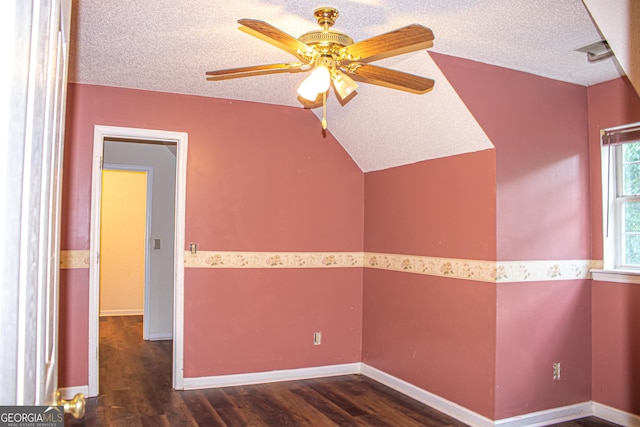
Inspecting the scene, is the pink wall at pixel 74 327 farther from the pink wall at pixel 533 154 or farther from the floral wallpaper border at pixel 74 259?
the pink wall at pixel 533 154

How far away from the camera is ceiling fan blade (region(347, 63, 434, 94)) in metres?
2.52

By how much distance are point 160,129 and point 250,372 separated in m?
2.19

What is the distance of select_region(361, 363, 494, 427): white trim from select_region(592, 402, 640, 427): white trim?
3.10 feet

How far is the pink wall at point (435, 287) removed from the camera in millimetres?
3432

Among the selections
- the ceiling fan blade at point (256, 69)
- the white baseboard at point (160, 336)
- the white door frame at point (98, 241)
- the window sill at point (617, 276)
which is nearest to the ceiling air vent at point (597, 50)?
the window sill at point (617, 276)

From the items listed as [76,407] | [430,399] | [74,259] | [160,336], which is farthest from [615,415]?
[160,336]

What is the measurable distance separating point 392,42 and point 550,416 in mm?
2842

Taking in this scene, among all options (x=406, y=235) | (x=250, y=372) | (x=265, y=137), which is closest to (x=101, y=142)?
(x=265, y=137)

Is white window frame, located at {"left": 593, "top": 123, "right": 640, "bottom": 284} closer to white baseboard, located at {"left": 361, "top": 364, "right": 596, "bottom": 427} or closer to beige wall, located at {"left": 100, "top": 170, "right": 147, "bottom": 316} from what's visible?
white baseboard, located at {"left": 361, "top": 364, "right": 596, "bottom": 427}

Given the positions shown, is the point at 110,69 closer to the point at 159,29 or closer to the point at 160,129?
the point at 160,129

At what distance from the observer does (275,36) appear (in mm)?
A: 2145

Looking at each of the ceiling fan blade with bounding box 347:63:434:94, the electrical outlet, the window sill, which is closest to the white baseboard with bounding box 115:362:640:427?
the electrical outlet

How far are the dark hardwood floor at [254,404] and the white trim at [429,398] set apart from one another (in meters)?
0.06

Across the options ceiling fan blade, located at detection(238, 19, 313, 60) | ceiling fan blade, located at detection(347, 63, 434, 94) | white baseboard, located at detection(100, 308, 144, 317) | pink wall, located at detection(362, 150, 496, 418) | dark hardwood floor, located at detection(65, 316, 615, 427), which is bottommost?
dark hardwood floor, located at detection(65, 316, 615, 427)
